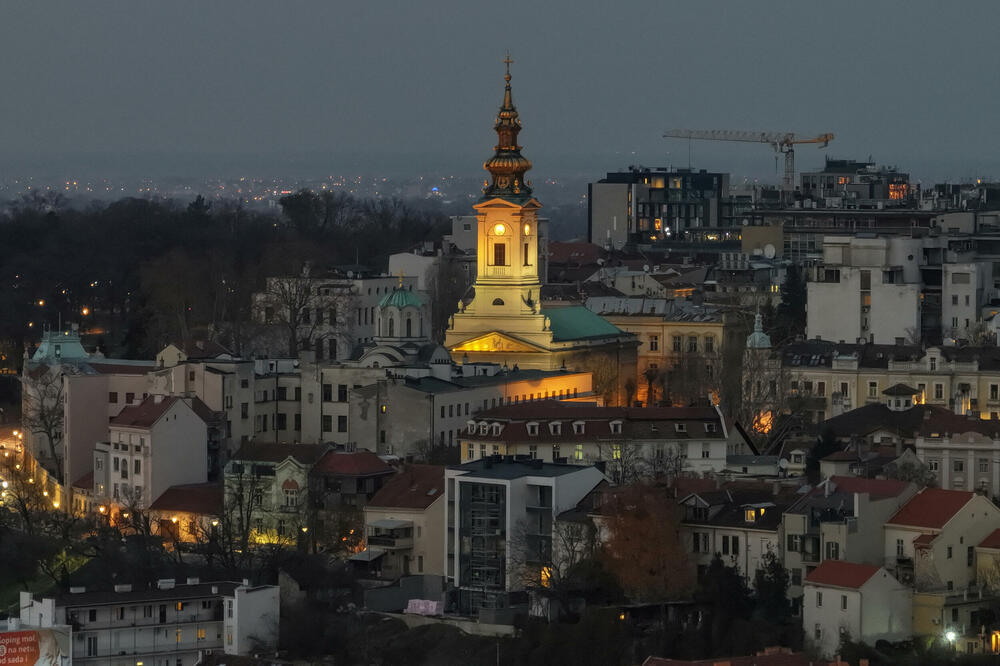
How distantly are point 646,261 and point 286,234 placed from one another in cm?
1909

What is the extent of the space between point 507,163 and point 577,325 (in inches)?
244

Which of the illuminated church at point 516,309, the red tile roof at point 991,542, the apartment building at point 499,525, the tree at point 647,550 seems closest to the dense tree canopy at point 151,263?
the illuminated church at point 516,309

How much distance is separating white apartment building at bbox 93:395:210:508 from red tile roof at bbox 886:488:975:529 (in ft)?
75.9

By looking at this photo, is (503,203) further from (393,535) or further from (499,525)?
(499,525)

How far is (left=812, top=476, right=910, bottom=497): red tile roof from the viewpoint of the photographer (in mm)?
69938

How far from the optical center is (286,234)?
15362 cm

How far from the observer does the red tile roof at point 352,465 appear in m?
80.0

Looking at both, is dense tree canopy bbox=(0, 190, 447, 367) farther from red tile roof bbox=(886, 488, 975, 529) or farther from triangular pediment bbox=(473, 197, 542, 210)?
red tile roof bbox=(886, 488, 975, 529)

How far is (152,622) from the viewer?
7288 cm

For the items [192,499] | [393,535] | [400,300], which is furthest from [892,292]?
[393,535]

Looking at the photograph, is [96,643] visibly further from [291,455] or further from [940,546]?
[940,546]

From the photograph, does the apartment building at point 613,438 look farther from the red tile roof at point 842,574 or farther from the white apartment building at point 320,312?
the white apartment building at point 320,312

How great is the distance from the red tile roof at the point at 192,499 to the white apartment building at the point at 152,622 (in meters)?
8.08

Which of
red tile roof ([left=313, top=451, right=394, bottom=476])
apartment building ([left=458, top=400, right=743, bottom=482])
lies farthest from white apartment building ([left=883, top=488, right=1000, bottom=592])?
red tile roof ([left=313, top=451, right=394, bottom=476])
